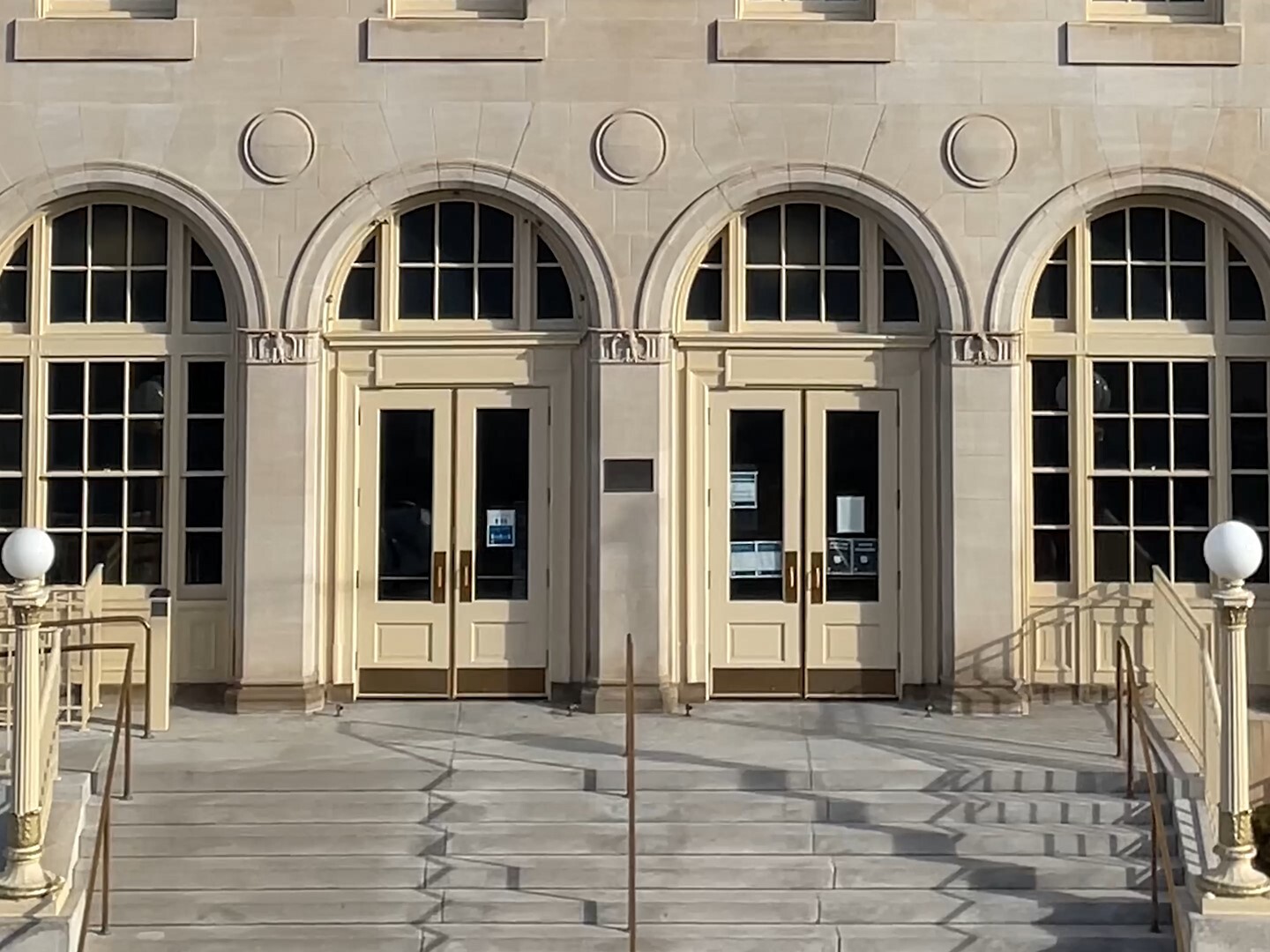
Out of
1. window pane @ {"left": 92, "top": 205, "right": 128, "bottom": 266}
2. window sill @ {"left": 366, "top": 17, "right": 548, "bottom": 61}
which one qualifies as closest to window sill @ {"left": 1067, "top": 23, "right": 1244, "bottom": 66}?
window sill @ {"left": 366, "top": 17, "right": 548, "bottom": 61}

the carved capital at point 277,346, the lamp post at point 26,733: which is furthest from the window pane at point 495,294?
the lamp post at point 26,733

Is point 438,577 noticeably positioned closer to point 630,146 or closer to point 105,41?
point 630,146

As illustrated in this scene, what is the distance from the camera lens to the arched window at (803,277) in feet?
40.1

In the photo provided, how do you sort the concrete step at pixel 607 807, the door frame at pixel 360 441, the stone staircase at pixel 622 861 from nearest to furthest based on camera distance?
the stone staircase at pixel 622 861, the concrete step at pixel 607 807, the door frame at pixel 360 441

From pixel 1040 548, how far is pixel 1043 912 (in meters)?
4.21

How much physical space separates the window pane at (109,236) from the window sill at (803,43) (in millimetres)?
4972

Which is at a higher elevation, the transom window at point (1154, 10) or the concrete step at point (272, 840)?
the transom window at point (1154, 10)

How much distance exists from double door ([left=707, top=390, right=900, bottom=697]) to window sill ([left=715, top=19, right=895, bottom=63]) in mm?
2635

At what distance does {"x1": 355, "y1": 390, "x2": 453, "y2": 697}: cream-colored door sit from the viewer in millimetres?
12172

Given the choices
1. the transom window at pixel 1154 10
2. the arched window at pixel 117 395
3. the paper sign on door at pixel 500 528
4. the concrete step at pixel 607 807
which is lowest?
the concrete step at pixel 607 807

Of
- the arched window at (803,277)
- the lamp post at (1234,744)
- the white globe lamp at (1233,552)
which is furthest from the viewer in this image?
the arched window at (803,277)

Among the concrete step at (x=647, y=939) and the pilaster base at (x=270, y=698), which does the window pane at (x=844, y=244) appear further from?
the concrete step at (x=647, y=939)

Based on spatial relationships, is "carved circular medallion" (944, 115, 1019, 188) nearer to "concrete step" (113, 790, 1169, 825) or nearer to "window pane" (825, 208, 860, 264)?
"window pane" (825, 208, 860, 264)

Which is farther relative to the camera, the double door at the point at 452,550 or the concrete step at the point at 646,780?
the double door at the point at 452,550
